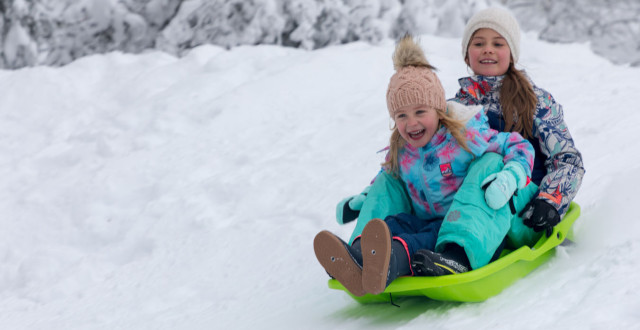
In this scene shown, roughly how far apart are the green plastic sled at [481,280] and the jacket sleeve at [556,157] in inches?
4.9

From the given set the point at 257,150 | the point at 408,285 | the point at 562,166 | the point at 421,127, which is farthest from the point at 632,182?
the point at 257,150

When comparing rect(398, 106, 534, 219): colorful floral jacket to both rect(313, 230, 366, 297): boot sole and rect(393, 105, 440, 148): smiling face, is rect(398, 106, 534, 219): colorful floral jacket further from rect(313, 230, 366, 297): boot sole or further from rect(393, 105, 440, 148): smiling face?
rect(313, 230, 366, 297): boot sole

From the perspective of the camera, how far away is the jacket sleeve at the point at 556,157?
2447 millimetres

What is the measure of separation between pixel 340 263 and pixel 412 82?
70 centimetres

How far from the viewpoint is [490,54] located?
2752 millimetres

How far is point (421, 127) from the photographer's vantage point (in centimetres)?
239

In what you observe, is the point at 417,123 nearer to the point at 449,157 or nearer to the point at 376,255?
the point at 449,157

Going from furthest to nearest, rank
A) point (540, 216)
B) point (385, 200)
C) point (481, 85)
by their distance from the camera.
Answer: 1. point (481, 85)
2. point (385, 200)
3. point (540, 216)

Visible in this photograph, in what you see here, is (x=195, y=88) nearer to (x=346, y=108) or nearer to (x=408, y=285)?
(x=346, y=108)

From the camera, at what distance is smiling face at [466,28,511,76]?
9.02ft

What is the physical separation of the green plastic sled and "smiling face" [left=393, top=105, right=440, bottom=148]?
50 centimetres

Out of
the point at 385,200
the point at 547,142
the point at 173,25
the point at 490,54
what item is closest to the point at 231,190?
the point at 385,200

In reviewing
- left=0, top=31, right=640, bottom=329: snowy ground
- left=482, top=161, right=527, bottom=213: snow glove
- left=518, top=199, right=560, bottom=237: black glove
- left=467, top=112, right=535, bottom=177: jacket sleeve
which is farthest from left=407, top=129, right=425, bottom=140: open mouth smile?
left=0, top=31, right=640, bottom=329: snowy ground

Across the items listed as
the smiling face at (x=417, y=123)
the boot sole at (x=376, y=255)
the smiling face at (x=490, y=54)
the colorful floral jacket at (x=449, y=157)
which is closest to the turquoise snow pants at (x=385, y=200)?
the colorful floral jacket at (x=449, y=157)
